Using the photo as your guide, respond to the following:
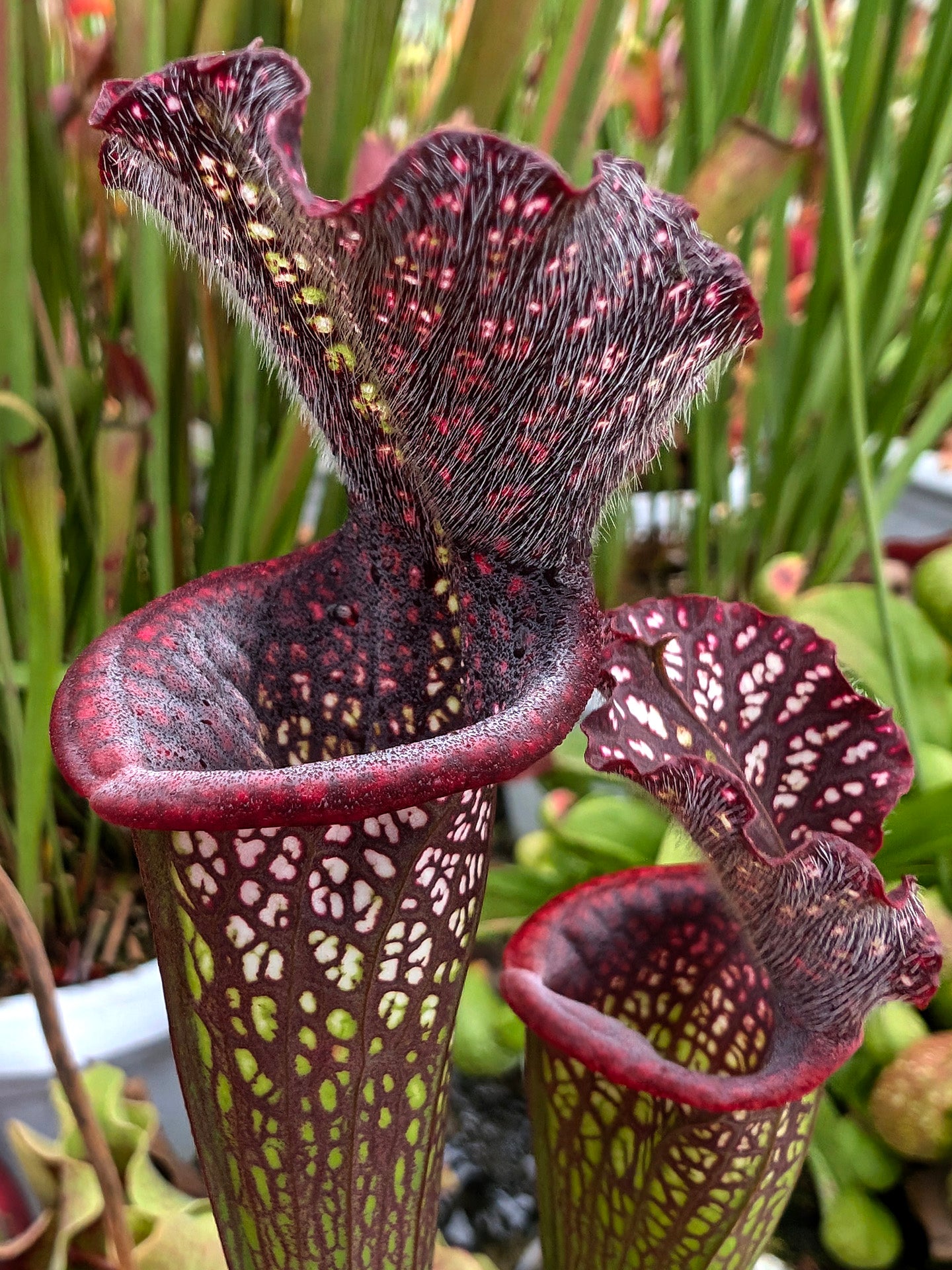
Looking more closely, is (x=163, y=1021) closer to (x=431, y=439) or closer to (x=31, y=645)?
(x=31, y=645)

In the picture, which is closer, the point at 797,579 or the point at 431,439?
the point at 431,439

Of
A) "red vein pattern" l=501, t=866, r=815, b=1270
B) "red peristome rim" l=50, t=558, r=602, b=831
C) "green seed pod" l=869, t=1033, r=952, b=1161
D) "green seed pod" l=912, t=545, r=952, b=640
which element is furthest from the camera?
"green seed pod" l=912, t=545, r=952, b=640

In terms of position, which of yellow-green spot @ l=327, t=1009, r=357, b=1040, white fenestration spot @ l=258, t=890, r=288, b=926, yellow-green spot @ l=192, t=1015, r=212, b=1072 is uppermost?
white fenestration spot @ l=258, t=890, r=288, b=926

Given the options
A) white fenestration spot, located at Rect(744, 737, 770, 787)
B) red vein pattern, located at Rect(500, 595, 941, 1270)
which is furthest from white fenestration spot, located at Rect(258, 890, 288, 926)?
white fenestration spot, located at Rect(744, 737, 770, 787)

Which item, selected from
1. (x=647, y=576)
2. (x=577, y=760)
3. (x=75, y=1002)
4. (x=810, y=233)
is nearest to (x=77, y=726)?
(x=75, y=1002)

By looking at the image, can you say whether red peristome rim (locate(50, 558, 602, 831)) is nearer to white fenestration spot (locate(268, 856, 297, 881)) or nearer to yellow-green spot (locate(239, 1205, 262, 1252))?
white fenestration spot (locate(268, 856, 297, 881))

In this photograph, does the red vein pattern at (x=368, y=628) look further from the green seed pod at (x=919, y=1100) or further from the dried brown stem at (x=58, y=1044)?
the green seed pod at (x=919, y=1100)
